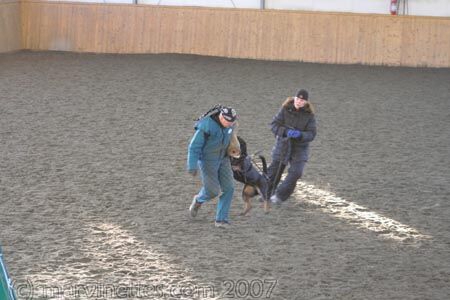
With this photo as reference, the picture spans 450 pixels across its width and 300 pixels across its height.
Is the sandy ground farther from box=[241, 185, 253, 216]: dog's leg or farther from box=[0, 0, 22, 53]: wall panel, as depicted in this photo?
box=[0, 0, 22, 53]: wall panel

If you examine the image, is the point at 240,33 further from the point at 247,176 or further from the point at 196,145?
the point at 196,145

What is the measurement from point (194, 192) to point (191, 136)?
324cm

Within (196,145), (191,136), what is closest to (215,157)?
(196,145)

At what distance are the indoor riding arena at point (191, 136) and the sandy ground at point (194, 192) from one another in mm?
31

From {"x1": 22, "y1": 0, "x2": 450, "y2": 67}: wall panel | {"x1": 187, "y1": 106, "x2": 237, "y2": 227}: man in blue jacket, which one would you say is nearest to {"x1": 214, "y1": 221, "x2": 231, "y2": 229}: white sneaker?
{"x1": 187, "y1": 106, "x2": 237, "y2": 227}: man in blue jacket

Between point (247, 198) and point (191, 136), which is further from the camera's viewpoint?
point (191, 136)

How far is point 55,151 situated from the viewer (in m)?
11.9

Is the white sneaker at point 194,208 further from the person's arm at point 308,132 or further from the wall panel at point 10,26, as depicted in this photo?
the wall panel at point 10,26

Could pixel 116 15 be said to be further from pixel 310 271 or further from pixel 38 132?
pixel 310 271

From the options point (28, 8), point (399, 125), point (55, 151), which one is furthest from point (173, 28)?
point (55, 151)

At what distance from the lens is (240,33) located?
2242 cm

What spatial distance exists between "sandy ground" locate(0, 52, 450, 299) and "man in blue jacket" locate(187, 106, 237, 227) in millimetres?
285

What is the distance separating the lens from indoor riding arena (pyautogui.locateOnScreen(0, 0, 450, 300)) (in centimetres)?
739

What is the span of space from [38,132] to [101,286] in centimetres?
669
